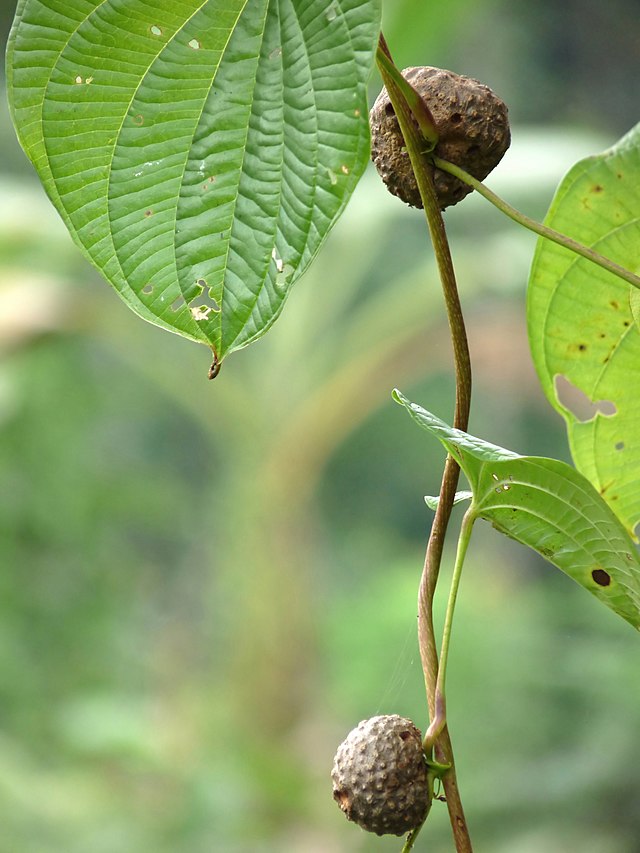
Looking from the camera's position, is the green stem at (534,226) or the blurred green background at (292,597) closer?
the green stem at (534,226)

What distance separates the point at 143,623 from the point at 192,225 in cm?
456

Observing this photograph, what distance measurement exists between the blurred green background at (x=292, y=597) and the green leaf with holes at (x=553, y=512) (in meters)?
1.86

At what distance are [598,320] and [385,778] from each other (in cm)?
26

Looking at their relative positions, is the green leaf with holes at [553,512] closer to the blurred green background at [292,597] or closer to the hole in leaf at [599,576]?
the hole in leaf at [599,576]

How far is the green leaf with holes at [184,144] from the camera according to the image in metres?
0.37

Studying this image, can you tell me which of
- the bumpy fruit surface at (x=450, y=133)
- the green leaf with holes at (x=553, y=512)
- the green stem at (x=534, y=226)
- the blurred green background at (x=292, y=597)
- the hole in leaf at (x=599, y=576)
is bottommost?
the hole in leaf at (x=599, y=576)

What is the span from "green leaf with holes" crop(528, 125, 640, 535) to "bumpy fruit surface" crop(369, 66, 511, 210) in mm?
72

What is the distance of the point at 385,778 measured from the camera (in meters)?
0.38

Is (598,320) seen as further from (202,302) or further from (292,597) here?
(292,597)

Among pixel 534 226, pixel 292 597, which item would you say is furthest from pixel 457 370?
pixel 292 597

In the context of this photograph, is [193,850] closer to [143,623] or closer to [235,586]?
[235,586]

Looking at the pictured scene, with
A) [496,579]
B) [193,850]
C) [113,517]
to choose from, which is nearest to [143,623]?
[113,517]

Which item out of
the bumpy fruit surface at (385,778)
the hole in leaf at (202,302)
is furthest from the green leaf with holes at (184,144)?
the bumpy fruit surface at (385,778)

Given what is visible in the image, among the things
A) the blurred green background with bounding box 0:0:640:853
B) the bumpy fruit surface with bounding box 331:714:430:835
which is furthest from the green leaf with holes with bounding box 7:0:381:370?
the blurred green background with bounding box 0:0:640:853
